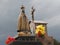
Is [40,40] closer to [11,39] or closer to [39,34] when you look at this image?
[39,34]

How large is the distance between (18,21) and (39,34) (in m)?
3.11

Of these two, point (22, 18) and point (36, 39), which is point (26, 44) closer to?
point (36, 39)

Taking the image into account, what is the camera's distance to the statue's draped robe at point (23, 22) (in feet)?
104

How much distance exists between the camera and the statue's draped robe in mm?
31564

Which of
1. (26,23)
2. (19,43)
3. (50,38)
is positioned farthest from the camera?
(50,38)

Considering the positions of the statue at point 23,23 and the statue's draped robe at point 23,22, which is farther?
the statue's draped robe at point 23,22

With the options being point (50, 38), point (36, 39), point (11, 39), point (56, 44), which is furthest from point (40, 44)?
point (56, 44)

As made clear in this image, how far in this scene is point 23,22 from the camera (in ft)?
104

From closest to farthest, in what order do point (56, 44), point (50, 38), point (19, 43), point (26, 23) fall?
point (19, 43)
point (26, 23)
point (50, 38)
point (56, 44)

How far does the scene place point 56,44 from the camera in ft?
189

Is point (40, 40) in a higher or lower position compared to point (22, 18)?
lower

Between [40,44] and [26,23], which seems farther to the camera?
[26,23]

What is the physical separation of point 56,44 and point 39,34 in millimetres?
28190

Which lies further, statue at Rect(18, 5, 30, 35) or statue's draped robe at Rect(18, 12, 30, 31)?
statue's draped robe at Rect(18, 12, 30, 31)
